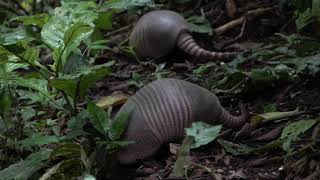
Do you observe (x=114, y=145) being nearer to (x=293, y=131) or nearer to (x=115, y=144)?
(x=115, y=144)

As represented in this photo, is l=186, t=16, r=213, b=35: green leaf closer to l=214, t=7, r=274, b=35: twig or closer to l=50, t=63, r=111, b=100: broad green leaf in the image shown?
l=214, t=7, r=274, b=35: twig

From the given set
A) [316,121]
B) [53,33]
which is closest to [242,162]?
[316,121]

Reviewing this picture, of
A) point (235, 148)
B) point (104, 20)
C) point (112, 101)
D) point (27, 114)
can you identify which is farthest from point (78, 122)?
point (104, 20)

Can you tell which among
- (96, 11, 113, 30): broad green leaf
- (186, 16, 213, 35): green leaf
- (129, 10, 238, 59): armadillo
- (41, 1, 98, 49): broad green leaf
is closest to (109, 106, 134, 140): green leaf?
(41, 1, 98, 49): broad green leaf

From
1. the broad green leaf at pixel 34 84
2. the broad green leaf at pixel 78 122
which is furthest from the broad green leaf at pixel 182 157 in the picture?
the broad green leaf at pixel 34 84

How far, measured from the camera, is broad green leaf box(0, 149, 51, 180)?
101 inches

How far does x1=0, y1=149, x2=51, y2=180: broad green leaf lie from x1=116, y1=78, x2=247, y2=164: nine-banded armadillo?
43cm

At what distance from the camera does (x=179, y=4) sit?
583cm

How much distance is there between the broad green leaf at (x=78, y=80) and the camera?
97.5 inches

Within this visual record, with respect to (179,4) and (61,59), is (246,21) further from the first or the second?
(61,59)

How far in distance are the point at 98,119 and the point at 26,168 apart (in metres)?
0.41

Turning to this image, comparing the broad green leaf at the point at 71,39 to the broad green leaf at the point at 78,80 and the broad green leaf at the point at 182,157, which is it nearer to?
the broad green leaf at the point at 78,80

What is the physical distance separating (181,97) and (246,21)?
2.12m

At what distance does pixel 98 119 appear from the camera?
2.73m
